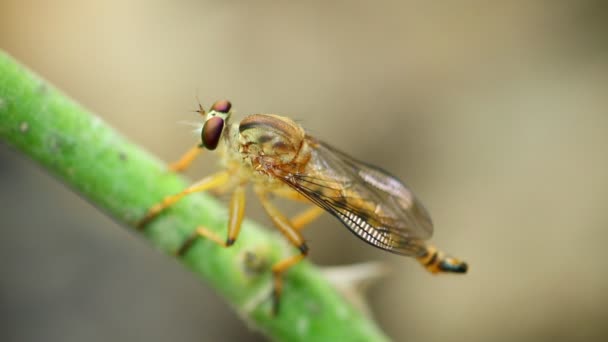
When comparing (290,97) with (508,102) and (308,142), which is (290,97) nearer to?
(508,102)

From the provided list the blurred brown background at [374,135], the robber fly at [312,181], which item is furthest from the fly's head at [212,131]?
the blurred brown background at [374,135]

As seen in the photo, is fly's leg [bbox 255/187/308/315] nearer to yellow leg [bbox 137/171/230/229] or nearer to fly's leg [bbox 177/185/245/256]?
fly's leg [bbox 177/185/245/256]

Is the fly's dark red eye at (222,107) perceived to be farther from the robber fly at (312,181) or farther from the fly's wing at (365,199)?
the fly's wing at (365,199)

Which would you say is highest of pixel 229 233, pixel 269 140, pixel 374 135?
pixel 269 140

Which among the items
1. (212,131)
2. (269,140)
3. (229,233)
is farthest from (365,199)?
(229,233)

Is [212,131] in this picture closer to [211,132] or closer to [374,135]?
[211,132]

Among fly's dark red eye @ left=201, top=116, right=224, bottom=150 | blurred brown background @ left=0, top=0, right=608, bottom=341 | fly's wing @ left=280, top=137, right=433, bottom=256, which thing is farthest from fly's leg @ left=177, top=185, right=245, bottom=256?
blurred brown background @ left=0, top=0, right=608, bottom=341

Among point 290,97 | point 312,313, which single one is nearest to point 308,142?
point 312,313
